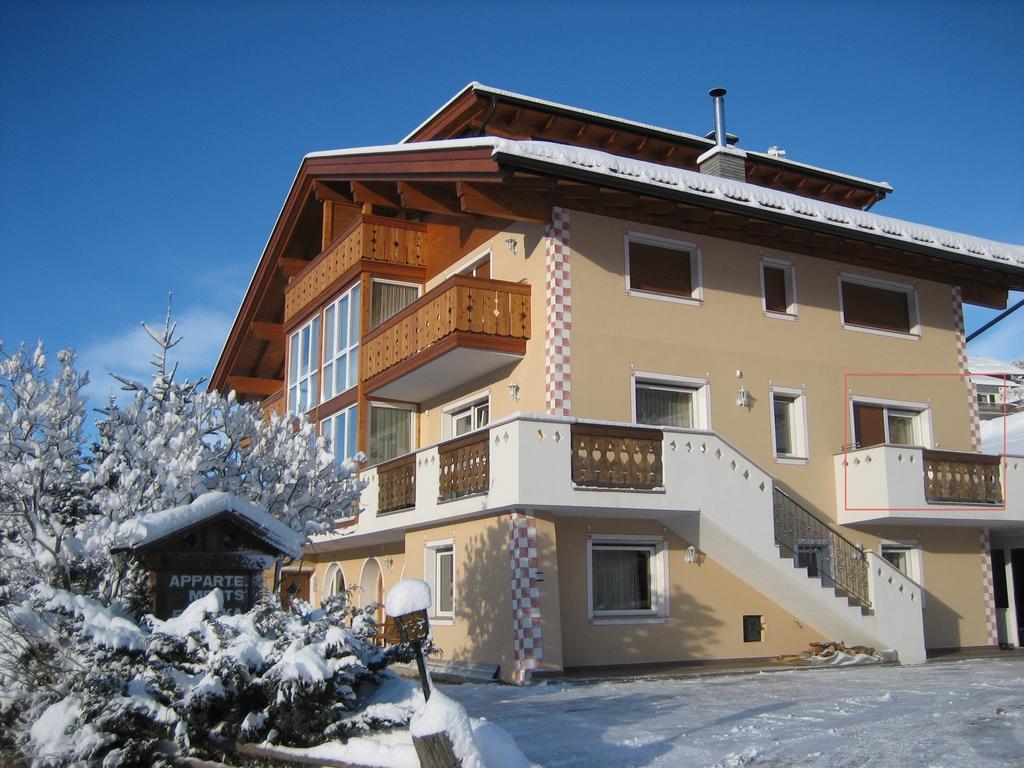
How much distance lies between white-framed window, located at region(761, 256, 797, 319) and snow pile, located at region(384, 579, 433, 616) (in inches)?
552

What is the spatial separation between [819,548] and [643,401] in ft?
13.8

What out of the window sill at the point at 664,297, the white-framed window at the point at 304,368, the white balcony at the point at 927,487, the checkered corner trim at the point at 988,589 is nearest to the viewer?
the window sill at the point at 664,297

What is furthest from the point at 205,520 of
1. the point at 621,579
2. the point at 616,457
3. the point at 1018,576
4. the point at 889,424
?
the point at 1018,576

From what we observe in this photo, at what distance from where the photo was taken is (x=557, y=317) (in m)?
16.7

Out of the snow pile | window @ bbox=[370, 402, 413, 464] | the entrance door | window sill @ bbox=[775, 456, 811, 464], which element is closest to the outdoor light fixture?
window sill @ bbox=[775, 456, 811, 464]

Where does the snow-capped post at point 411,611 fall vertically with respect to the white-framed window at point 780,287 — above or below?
below

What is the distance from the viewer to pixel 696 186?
684 inches

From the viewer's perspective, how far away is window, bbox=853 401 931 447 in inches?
787

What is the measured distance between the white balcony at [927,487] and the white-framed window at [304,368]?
38.3ft

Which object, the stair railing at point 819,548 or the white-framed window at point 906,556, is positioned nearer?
the stair railing at point 819,548

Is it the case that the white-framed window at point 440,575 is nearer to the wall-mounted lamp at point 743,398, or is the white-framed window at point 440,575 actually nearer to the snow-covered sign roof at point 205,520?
the wall-mounted lamp at point 743,398

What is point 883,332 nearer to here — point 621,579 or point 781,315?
point 781,315

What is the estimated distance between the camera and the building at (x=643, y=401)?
16047mm

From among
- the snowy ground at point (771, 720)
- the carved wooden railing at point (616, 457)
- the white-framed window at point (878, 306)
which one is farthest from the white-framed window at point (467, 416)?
the white-framed window at point (878, 306)
